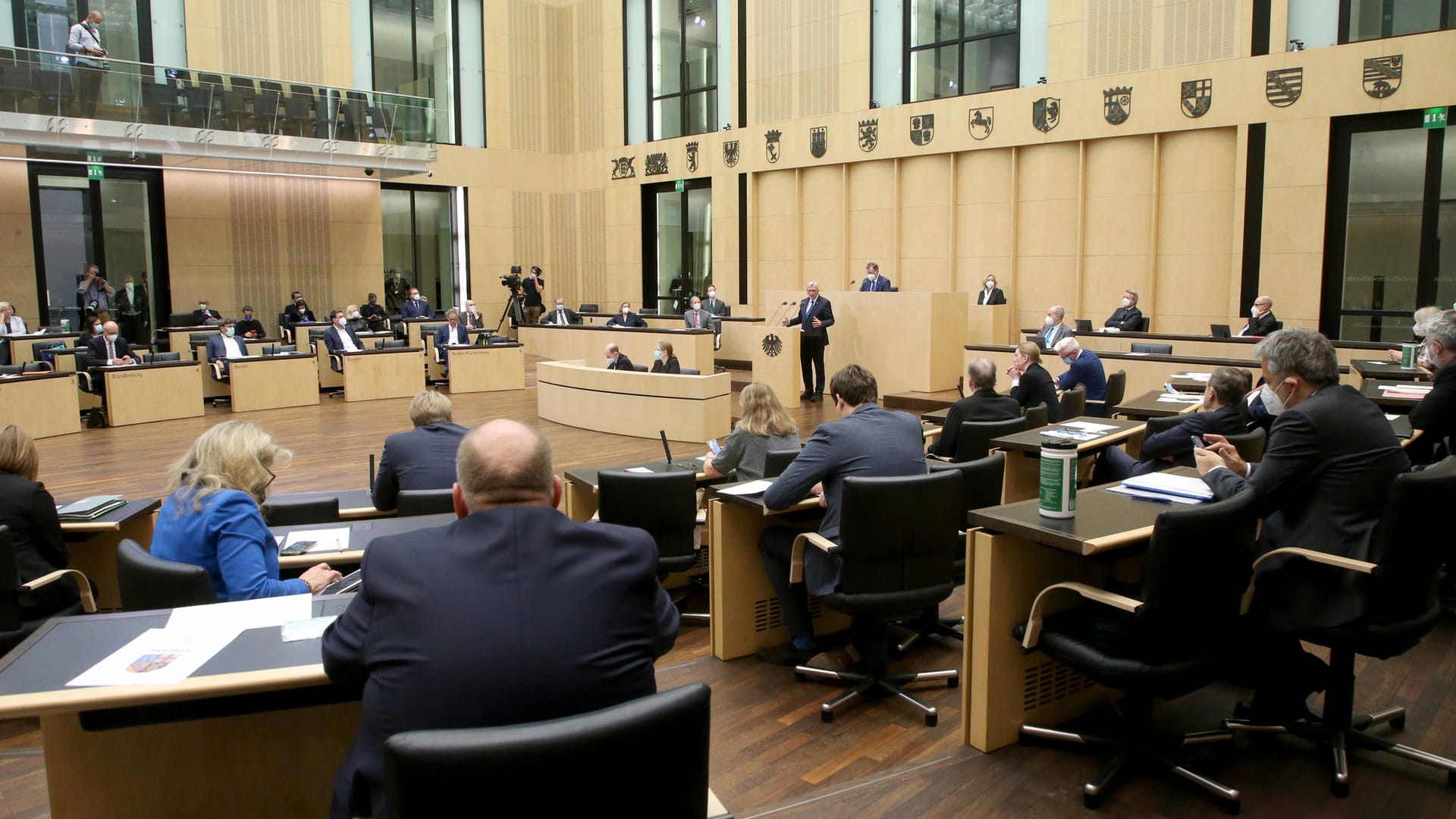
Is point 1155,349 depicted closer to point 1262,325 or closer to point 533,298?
point 1262,325

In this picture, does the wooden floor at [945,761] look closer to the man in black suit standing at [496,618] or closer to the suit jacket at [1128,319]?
the man in black suit standing at [496,618]

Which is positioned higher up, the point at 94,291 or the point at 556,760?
the point at 94,291

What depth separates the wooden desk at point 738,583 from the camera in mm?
4191

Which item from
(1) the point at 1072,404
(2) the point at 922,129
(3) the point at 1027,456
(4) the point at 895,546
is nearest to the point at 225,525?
(4) the point at 895,546

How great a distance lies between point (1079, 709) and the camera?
3633 mm

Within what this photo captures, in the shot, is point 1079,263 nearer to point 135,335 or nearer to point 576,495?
point 576,495

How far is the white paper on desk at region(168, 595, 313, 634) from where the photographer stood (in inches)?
93.7

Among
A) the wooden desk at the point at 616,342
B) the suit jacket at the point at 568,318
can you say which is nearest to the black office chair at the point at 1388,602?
the wooden desk at the point at 616,342

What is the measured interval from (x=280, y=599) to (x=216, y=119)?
1449 centimetres

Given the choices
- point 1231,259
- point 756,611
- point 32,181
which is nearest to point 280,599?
point 756,611

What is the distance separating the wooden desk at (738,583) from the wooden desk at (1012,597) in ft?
3.39

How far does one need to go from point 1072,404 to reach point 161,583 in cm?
578

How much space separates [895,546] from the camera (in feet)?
11.6

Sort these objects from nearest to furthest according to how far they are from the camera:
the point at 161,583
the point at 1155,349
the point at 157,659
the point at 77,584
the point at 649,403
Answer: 1. the point at 157,659
2. the point at 161,583
3. the point at 77,584
4. the point at 649,403
5. the point at 1155,349
